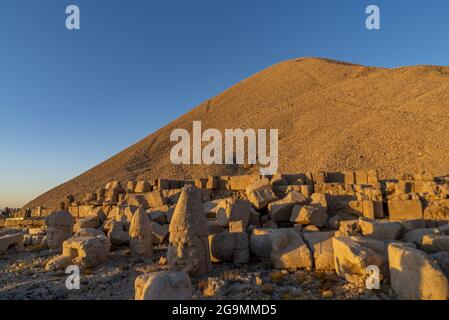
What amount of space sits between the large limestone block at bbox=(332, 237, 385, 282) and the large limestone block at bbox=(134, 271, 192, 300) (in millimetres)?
2886

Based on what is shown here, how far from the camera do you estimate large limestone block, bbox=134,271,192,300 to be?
14.9 feet

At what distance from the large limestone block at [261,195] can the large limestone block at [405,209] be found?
11.8ft

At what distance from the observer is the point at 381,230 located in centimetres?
762

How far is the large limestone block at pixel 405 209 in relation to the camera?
10.6 meters

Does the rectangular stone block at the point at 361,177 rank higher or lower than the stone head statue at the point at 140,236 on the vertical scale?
higher

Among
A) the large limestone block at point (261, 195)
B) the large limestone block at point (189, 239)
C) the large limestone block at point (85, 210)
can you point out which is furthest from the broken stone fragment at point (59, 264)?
the large limestone block at point (85, 210)

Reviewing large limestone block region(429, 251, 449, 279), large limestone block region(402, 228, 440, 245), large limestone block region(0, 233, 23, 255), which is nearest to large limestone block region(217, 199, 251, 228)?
large limestone block region(402, 228, 440, 245)

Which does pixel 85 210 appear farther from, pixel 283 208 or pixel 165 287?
pixel 165 287

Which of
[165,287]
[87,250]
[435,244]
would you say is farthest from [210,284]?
[435,244]

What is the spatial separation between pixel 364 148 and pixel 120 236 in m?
22.6

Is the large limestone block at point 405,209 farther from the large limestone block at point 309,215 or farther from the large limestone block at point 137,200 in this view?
the large limestone block at point 137,200
